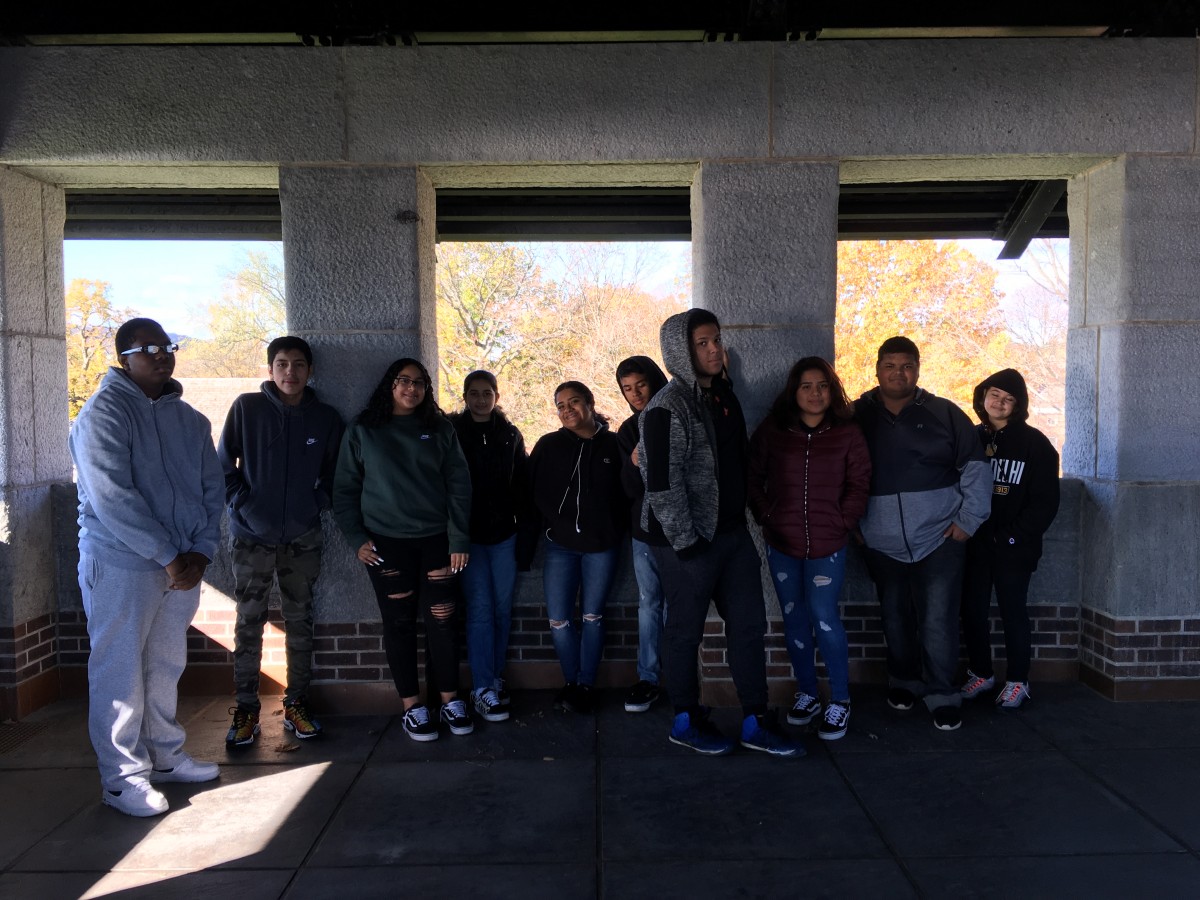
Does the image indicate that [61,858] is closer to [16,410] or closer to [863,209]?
[16,410]

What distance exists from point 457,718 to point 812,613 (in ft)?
6.13

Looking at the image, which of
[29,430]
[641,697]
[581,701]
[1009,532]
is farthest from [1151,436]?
[29,430]

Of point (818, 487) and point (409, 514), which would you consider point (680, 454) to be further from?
point (409, 514)

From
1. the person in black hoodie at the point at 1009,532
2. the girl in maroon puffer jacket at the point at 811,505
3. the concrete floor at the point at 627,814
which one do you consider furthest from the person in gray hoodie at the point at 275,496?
the person in black hoodie at the point at 1009,532

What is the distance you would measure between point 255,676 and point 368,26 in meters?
3.43

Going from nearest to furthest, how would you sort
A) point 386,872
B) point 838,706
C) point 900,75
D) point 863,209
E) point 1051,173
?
1. point 386,872
2. point 838,706
3. point 900,75
4. point 1051,173
5. point 863,209

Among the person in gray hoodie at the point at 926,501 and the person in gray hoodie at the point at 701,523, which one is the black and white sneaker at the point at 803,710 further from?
the person in gray hoodie at the point at 926,501

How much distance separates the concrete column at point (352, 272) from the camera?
4609 millimetres

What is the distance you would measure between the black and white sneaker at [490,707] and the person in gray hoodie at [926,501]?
211 cm

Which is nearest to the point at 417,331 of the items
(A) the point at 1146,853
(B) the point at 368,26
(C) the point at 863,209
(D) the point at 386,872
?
(B) the point at 368,26

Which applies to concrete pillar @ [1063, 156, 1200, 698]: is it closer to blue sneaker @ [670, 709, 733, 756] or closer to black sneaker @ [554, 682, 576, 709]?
blue sneaker @ [670, 709, 733, 756]

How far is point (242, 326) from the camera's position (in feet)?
82.9

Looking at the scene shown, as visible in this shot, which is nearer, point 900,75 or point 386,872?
point 386,872

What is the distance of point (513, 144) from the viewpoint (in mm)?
4578
